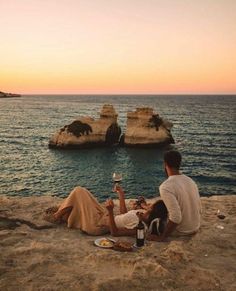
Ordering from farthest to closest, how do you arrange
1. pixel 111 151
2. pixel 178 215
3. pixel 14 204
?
pixel 111 151 → pixel 14 204 → pixel 178 215

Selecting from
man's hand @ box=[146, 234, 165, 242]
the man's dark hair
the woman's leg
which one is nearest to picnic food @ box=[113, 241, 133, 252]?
man's hand @ box=[146, 234, 165, 242]

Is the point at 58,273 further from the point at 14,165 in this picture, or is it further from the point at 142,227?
the point at 14,165

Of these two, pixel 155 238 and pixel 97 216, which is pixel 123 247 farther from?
pixel 97 216

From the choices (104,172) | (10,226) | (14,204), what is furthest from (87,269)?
(104,172)

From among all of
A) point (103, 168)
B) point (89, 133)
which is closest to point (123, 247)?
point (103, 168)

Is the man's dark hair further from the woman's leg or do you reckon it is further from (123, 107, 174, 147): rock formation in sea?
(123, 107, 174, 147): rock formation in sea

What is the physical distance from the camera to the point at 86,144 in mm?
45562

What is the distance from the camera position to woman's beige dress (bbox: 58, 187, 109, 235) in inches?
309

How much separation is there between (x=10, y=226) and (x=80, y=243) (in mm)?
2087

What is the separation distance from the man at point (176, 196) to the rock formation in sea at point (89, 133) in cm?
3819

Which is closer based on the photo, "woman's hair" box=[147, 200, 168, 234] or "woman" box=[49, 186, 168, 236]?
"woman's hair" box=[147, 200, 168, 234]

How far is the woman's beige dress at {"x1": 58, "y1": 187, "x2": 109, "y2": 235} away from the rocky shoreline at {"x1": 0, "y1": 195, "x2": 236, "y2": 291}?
0.66 ft

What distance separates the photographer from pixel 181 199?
698cm

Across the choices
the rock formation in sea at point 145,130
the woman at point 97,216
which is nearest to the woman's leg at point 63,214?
the woman at point 97,216
